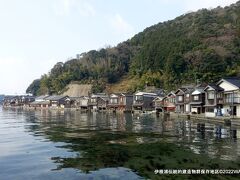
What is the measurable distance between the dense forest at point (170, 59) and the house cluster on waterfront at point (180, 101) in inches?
556

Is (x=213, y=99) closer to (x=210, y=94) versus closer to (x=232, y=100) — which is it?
(x=210, y=94)

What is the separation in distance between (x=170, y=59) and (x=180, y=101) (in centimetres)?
4166

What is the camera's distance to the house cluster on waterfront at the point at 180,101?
2061 inches

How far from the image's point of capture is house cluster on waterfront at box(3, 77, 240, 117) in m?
52.3

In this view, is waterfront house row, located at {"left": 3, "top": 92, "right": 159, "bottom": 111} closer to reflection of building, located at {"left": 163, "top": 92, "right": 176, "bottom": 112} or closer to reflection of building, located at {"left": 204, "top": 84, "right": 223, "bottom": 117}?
reflection of building, located at {"left": 163, "top": 92, "right": 176, "bottom": 112}

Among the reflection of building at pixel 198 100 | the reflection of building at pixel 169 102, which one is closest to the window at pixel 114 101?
the reflection of building at pixel 169 102

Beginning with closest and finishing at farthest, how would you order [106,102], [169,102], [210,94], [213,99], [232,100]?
[232,100]
[213,99]
[210,94]
[169,102]
[106,102]

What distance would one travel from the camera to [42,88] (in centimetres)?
17238

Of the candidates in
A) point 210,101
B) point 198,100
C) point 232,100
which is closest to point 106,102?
point 198,100

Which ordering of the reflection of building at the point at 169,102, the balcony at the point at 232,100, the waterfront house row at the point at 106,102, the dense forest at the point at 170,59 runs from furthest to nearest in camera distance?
the dense forest at the point at 170,59
the waterfront house row at the point at 106,102
the reflection of building at the point at 169,102
the balcony at the point at 232,100

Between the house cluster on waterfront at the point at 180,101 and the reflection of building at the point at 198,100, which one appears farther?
the reflection of building at the point at 198,100

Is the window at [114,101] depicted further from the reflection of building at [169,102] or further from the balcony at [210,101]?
the balcony at [210,101]

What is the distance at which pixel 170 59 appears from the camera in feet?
366

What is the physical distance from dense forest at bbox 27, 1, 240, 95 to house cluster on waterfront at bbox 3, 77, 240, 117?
14.1m
